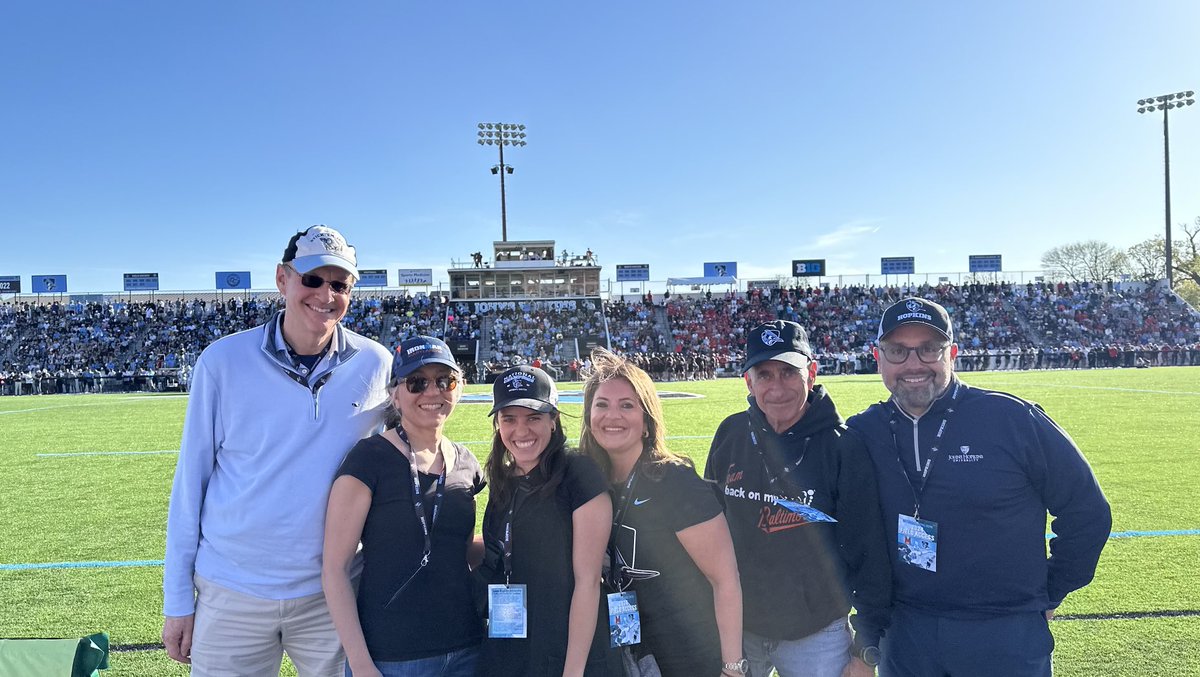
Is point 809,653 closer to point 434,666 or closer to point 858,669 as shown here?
point 858,669

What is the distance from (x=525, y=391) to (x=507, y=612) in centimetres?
85

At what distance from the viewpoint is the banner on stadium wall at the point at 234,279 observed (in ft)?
202

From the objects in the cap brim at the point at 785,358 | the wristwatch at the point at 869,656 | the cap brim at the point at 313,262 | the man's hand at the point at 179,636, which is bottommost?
the wristwatch at the point at 869,656

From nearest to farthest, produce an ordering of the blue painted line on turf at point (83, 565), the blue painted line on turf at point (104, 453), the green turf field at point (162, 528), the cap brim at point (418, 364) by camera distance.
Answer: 1. the cap brim at point (418, 364)
2. the green turf field at point (162, 528)
3. the blue painted line on turf at point (83, 565)
4. the blue painted line on turf at point (104, 453)

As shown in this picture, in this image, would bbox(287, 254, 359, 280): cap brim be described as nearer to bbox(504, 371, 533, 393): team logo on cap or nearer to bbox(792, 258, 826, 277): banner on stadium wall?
bbox(504, 371, 533, 393): team logo on cap

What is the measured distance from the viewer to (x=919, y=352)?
2.96 meters

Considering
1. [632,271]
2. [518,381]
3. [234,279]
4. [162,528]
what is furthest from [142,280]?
[518,381]

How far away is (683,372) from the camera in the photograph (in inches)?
1400

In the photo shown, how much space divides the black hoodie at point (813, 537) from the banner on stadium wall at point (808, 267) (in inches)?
2463

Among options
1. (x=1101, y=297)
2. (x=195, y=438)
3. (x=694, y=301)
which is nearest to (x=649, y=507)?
(x=195, y=438)

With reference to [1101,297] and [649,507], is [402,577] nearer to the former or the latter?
[649,507]

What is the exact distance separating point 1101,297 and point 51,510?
60.4 metres

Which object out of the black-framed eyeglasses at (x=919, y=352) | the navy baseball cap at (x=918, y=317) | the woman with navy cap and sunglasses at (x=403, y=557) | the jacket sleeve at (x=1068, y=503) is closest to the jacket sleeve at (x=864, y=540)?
the black-framed eyeglasses at (x=919, y=352)

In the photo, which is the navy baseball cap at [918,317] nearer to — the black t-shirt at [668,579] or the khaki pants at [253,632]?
the black t-shirt at [668,579]
